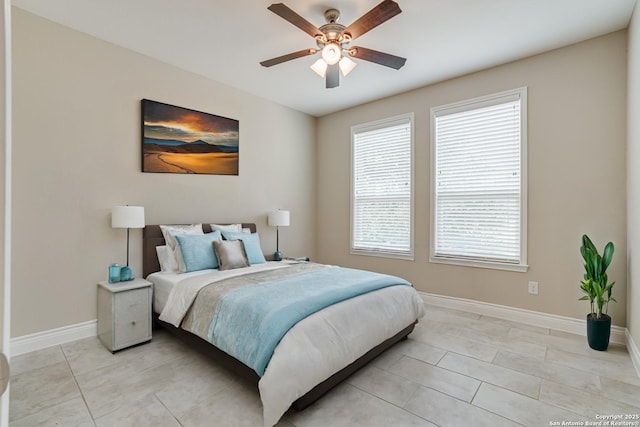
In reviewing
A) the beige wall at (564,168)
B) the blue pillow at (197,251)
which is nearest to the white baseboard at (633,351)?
the beige wall at (564,168)

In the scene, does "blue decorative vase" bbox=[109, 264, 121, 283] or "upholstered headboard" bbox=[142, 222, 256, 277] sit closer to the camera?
"blue decorative vase" bbox=[109, 264, 121, 283]

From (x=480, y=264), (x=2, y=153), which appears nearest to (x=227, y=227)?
(x=480, y=264)

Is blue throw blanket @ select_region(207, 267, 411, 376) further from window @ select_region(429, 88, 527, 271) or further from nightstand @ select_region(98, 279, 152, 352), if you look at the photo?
window @ select_region(429, 88, 527, 271)

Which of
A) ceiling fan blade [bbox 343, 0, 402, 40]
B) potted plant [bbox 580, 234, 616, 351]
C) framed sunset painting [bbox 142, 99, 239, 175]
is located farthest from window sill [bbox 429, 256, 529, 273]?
framed sunset painting [bbox 142, 99, 239, 175]

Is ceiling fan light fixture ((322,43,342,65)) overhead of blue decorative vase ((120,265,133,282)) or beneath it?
overhead

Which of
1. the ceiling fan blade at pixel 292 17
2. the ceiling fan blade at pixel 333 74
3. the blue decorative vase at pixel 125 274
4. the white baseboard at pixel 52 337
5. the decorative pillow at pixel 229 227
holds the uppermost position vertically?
the ceiling fan blade at pixel 292 17

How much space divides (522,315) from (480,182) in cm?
158

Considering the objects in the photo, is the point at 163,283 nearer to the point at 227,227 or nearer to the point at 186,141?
the point at 227,227

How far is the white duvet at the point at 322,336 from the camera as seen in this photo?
1.79m

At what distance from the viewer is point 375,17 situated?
230 cm

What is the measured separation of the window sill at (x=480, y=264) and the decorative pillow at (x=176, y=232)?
119 inches

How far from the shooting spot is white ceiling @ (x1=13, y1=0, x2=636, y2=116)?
2.63 metres

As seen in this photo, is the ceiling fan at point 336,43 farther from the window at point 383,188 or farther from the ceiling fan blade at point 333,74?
the window at point 383,188

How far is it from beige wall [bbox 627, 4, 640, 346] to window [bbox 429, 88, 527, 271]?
0.84 meters
